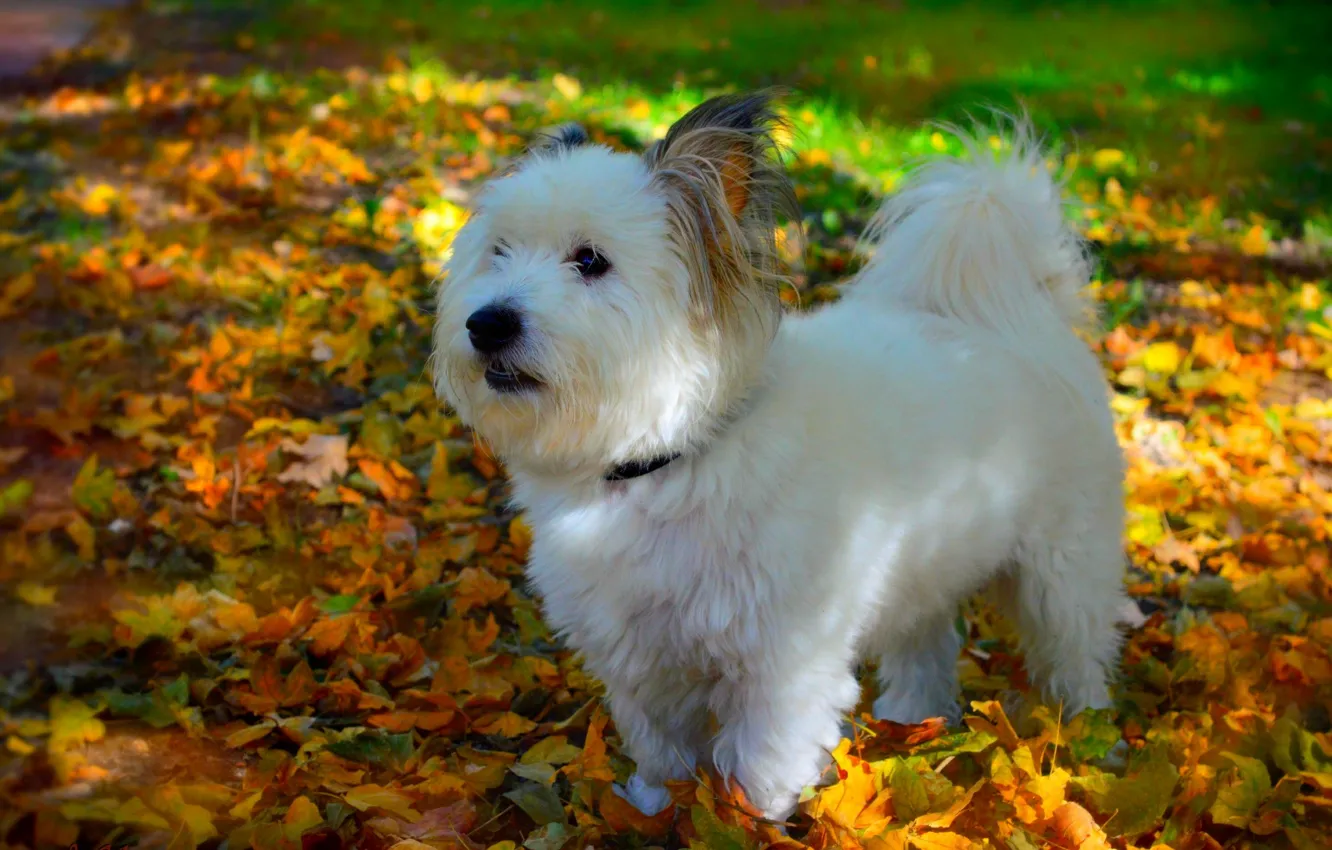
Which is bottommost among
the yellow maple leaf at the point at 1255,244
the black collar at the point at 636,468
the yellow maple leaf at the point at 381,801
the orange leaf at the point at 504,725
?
the orange leaf at the point at 504,725

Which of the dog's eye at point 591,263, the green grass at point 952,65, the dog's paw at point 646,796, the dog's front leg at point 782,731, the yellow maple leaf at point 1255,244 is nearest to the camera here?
the dog's eye at point 591,263

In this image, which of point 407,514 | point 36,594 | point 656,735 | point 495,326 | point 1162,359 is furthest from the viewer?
point 1162,359

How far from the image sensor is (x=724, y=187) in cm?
251

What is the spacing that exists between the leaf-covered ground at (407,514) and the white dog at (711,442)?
28 centimetres

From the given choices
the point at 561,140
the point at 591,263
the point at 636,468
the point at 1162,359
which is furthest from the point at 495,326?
the point at 1162,359

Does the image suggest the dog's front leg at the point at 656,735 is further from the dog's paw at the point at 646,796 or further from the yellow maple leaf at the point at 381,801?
the yellow maple leaf at the point at 381,801

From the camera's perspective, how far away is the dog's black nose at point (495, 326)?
2.35 m

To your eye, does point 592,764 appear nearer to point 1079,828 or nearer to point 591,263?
point 1079,828

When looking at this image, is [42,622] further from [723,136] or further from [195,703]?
[723,136]

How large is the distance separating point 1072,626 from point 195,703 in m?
2.40

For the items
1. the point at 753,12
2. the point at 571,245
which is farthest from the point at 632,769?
the point at 753,12

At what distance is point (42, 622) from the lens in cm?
325

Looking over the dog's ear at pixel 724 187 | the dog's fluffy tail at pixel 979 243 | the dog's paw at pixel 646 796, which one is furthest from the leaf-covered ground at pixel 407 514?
the dog's ear at pixel 724 187

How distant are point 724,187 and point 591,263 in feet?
1.12
